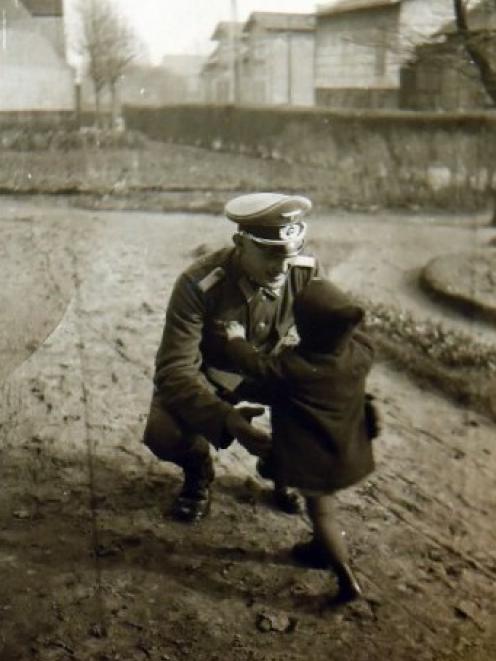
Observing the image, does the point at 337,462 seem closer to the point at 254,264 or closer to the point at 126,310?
the point at 254,264

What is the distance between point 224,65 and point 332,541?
1093 mm

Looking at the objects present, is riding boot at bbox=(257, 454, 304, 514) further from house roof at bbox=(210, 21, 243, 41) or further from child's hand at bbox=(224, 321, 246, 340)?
house roof at bbox=(210, 21, 243, 41)

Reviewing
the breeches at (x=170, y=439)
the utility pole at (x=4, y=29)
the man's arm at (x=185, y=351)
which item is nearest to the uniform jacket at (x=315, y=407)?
the man's arm at (x=185, y=351)

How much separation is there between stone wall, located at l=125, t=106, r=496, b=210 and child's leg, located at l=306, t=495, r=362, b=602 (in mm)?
752

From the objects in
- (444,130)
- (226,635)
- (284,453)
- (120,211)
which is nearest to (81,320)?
(120,211)

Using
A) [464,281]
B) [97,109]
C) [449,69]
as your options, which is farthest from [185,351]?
[449,69]

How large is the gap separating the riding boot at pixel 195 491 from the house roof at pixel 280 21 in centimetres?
101

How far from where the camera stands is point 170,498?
76.4 inches

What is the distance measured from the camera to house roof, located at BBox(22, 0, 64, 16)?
1727 mm

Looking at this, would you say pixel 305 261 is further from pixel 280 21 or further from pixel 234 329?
pixel 280 21

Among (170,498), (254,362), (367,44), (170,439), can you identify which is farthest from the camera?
(367,44)

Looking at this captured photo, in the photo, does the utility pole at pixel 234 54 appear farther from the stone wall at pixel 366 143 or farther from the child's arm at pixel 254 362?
the child's arm at pixel 254 362

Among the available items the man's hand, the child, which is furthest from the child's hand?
the man's hand

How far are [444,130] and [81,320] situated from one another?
110 centimetres
